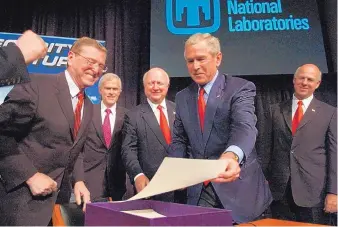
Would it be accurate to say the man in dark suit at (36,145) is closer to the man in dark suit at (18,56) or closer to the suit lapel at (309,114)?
the man in dark suit at (18,56)

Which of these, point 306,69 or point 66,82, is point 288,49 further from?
point 66,82

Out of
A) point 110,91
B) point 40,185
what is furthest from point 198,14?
point 40,185

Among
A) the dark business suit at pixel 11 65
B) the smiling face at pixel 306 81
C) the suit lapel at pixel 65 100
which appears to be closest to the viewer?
the dark business suit at pixel 11 65

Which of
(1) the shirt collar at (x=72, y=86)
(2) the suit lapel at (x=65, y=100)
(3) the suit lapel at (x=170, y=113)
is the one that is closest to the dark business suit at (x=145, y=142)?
(3) the suit lapel at (x=170, y=113)

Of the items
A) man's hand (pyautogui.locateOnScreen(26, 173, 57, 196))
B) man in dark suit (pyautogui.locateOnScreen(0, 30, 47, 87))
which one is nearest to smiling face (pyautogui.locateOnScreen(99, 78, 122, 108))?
man's hand (pyautogui.locateOnScreen(26, 173, 57, 196))

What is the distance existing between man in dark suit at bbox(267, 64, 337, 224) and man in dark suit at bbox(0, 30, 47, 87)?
2030 mm

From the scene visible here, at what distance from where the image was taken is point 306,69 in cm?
285

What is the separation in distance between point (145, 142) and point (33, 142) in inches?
42.4

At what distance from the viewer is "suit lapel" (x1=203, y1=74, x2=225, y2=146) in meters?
1.56

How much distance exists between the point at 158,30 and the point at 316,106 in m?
1.97

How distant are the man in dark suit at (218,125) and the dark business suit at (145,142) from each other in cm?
73

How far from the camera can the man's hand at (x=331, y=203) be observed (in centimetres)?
245

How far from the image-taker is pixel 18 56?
91cm

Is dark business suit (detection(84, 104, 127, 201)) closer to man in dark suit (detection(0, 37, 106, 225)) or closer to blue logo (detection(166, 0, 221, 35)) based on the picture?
man in dark suit (detection(0, 37, 106, 225))
